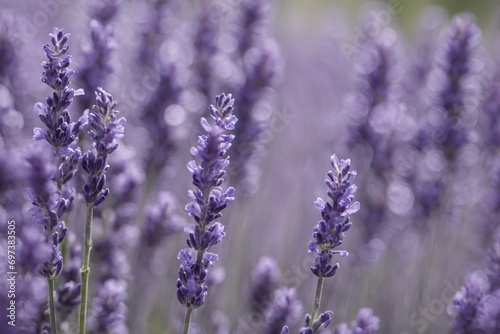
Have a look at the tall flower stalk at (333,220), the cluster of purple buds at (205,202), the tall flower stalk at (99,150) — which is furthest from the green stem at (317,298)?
the tall flower stalk at (99,150)

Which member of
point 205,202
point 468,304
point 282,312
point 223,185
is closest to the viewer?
point 205,202

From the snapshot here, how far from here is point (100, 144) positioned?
180 centimetres

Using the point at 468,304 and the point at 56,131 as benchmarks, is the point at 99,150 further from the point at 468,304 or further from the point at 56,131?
the point at 468,304

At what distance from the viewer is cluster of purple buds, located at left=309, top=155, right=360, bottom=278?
5.90 ft

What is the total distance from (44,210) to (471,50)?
2.47 metres

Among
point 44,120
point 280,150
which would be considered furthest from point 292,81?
point 44,120

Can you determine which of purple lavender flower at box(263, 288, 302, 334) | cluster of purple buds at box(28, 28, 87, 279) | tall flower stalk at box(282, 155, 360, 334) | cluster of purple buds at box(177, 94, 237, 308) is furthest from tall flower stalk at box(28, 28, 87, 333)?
purple lavender flower at box(263, 288, 302, 334)

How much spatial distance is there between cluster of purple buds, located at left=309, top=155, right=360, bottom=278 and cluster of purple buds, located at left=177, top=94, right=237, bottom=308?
0.25m

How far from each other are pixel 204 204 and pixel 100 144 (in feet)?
1.03

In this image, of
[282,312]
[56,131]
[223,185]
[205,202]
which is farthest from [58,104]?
[223,185]

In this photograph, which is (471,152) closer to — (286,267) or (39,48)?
(286,267)

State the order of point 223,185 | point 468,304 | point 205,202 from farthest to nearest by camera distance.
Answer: point 223,185
point 468,304
point 205,202

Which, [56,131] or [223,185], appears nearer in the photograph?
[56,131]

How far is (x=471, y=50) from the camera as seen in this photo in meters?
3.49
